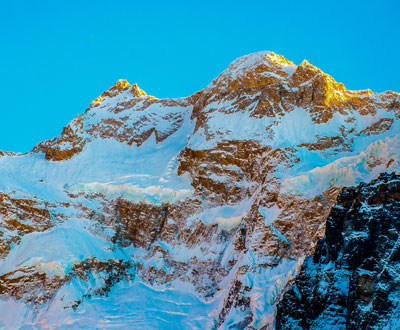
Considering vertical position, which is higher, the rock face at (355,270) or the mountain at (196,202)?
the mountain at (196,202)

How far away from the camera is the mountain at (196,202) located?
116 metres

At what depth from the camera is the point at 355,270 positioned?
76.0 metres

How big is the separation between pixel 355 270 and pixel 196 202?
69.4 m

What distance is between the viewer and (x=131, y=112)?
19062 centimetres

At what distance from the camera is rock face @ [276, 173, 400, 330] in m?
70.7

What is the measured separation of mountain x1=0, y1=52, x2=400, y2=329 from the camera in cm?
11562

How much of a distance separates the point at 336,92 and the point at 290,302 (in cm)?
8390

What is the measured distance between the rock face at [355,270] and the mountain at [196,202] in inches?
561

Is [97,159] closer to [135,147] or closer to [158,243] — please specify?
[135,147]

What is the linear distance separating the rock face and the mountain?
14.2 m

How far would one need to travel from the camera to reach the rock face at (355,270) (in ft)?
232

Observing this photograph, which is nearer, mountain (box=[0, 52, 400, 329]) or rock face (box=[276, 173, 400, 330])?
rock face (box=[276, 173, 400, 330])

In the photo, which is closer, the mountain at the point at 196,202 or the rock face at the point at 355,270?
the rock face at the point at 355,270

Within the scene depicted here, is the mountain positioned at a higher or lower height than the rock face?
higher
